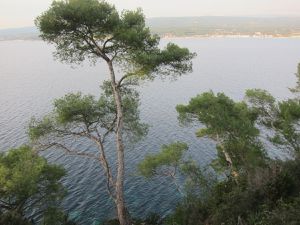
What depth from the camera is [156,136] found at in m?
55.8

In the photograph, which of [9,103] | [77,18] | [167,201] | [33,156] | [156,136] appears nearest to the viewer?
[77,18]

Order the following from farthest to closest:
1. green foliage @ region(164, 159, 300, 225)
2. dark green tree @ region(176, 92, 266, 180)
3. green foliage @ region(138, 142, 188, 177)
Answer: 1. green foliage @ region(138, 142, 188, 177)
2. dark green tree @ region(176, 92, 266, 180)
3. green foliage @ region(164, 159, 300, 225)

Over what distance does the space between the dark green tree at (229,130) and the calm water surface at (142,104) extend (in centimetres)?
834

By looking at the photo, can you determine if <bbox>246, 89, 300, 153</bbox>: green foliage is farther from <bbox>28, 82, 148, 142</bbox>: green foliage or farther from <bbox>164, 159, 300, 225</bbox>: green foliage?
<bbox>28, 82, 148, 142</bbox>: green foliage

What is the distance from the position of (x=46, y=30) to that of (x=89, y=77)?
96271 mm

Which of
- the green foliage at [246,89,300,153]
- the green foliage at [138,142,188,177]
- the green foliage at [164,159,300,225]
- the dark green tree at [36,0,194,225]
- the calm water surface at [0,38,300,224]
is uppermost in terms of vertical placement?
the dark green tree at [36,0,194,225]

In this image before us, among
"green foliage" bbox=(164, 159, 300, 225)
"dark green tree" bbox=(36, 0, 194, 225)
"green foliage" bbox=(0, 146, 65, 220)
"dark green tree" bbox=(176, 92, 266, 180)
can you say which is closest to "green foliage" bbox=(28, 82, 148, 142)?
"green foliage" bbox=(0, 146, 65, 220)

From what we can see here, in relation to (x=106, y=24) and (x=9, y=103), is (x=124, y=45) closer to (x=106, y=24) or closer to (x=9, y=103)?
(x=106, y=24)

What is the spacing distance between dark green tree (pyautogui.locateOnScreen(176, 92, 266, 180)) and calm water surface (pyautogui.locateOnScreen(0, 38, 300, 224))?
27.4 feet

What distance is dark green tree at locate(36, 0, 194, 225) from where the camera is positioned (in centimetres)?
1967

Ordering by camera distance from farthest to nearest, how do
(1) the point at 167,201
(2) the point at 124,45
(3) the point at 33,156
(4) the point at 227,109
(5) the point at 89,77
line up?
(5) the point at 89,77, (1) the point at 167,201, (4) the point at 227,109, (3) the point at 33,156, (2) the point at 124,45

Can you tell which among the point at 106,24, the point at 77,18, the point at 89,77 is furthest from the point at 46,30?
the point at 89,77

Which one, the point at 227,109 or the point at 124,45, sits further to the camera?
the point at 227,109

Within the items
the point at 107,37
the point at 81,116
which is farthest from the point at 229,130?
the point at 107,37
